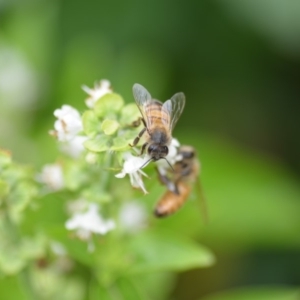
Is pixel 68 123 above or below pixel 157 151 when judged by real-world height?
above

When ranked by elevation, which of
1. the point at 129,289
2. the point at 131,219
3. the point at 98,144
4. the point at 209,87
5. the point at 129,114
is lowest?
the point at 129,289

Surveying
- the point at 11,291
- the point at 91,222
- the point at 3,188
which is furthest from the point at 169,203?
the point at 11,291

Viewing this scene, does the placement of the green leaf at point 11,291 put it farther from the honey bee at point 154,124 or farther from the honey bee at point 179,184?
the honey bee at point 154,124

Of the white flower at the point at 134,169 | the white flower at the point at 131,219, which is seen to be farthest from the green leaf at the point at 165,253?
the white flower at the point at 134,169

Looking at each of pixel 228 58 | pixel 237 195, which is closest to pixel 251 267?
pixel 237 195

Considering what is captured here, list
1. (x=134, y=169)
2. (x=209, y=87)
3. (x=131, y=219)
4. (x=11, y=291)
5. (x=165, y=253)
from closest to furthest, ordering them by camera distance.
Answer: (x=134, y=169)
(x=165, y=253)
(x=131, y=219)
(x=11, y=291)
(x=209, y=87)

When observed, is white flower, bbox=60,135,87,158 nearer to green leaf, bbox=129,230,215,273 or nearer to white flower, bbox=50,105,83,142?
white flower, bbox=50,105,83,142

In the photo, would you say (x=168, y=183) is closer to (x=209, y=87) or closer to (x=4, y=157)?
(x=4, y=157)

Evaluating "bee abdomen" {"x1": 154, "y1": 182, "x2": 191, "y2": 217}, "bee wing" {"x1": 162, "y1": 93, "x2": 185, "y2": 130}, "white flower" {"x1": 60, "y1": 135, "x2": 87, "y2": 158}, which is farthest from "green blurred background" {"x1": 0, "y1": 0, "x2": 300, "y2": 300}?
"bee wing" {"x1": 162, "y1": 93, "x2": 185, "y2": 130}
